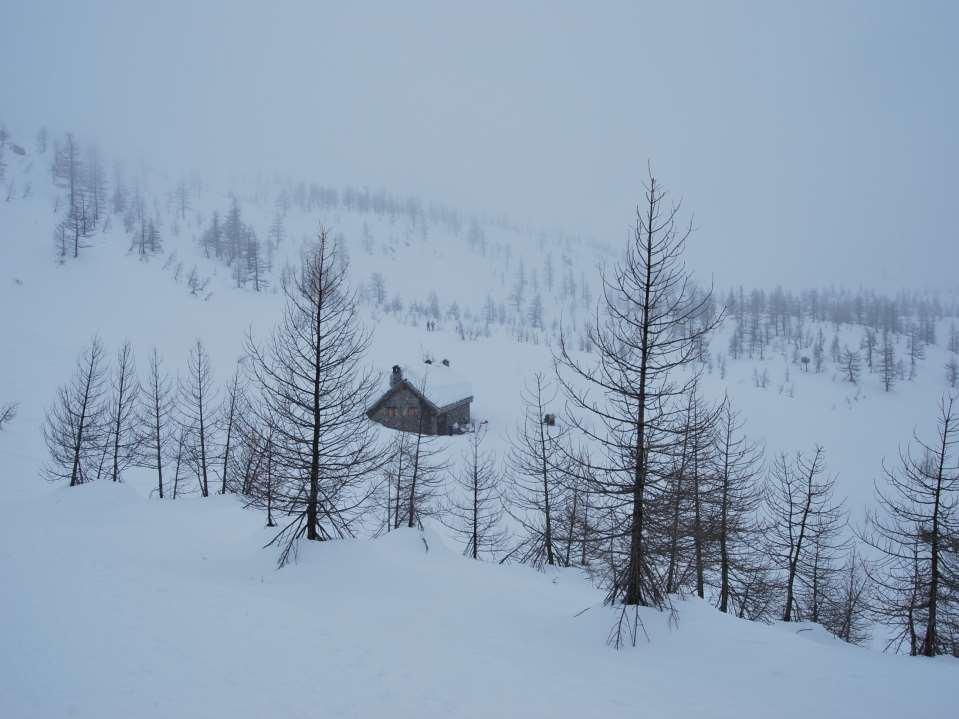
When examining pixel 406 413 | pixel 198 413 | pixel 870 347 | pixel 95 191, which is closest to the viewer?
pixel 198 413

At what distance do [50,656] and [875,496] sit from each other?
165ft

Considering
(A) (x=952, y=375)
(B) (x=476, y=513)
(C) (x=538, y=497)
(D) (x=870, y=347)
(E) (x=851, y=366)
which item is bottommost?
(C) (x=538, y=497)

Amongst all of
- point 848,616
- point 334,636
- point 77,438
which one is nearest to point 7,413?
point 77,438

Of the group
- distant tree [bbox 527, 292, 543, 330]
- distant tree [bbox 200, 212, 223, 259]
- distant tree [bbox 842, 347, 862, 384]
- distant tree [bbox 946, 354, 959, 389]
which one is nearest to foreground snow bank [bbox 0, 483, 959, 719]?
distant tree [bbox 842, 347, 862, 384]

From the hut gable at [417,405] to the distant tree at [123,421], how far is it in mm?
17852

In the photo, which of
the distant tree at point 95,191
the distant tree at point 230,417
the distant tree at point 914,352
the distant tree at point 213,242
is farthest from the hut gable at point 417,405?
the distant tree at point 914,352

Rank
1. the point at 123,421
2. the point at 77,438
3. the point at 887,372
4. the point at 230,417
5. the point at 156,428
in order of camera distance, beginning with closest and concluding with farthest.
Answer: the point at 77,438, the point at 230,417, the point at 156,428, the point at 123,421, the point at 887,372

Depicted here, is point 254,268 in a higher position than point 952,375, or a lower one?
higher

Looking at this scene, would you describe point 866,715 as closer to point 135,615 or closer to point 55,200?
point 135,615

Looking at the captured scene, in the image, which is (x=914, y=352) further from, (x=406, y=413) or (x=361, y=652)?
(x=361, y=652)

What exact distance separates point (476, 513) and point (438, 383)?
934 inches

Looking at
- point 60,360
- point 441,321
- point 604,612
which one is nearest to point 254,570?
point 604,612

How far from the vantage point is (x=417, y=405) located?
41.4 meters

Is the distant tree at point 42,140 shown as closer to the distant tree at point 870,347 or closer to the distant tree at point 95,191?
the distant tree at point 95,191
